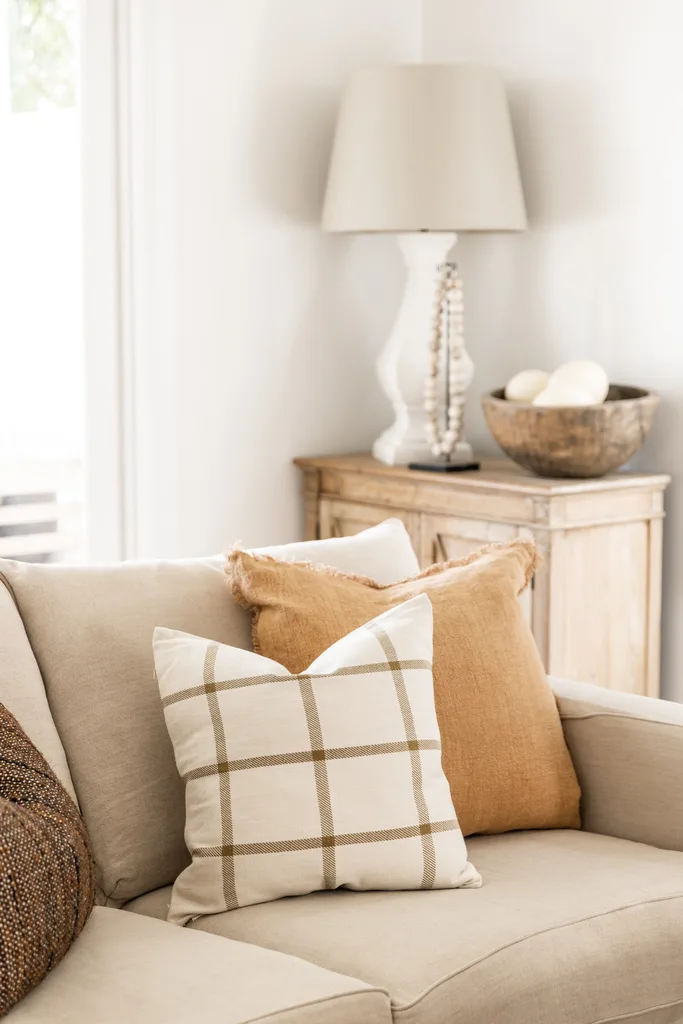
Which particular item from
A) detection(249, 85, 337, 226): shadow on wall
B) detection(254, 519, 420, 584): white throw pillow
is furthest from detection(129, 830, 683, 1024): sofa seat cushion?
Answer: detection(249, 85, 337, 226): shadow on wall

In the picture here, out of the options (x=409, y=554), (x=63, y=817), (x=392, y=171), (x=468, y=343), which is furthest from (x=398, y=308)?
(x=63, y=817)

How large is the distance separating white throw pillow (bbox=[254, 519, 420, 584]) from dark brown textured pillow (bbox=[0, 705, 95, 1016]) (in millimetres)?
608

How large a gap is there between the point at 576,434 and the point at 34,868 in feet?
5.83

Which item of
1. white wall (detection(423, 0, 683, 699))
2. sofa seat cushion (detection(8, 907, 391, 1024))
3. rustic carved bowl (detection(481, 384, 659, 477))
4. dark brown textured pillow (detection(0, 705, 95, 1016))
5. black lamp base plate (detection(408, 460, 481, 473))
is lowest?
sofa seat cushion (detection(8, 907, 391, 1024))

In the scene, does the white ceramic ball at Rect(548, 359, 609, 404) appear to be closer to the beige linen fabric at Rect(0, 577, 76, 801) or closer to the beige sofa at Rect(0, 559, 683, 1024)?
the beige sofa at Rect(0, 559, 683, 1024)

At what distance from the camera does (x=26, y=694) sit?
1.76 meters

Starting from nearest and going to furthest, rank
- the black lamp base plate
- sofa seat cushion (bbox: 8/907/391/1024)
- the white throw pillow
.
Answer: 1. sofa seat cushion (bbox: 8/907/391/1024)
2. the white throw pillow
3. the black lamp base plate

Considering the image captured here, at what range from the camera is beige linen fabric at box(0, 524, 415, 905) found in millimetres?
1771

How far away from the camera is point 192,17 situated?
3252mm

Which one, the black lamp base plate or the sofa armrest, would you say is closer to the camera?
the sofa armrest

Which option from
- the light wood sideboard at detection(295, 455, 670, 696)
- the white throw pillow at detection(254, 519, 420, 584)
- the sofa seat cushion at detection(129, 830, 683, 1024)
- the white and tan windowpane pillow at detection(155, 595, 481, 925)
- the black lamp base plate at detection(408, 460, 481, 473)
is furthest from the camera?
the black lamp base plate at detection(408, 460, 481, 473)

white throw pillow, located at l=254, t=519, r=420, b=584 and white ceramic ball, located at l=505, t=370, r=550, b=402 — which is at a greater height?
white ceramic ball, located at l=505, t=370, r=550, b=402

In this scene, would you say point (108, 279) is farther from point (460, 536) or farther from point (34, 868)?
point (34, 868)

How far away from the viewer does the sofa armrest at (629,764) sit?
1975 millimetres
